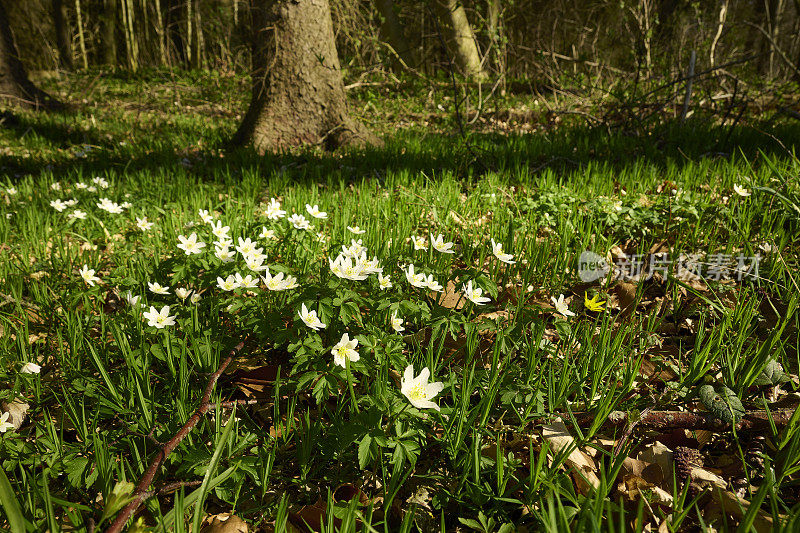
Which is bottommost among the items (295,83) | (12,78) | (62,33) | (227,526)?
(227,526)

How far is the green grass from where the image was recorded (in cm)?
119

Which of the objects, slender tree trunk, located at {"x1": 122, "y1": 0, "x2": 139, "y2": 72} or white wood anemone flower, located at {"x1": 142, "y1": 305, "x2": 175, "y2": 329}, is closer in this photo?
white wood anemone flower, located at {"x1": 142, "y1": 305, "x2": 175, "y2": 329}

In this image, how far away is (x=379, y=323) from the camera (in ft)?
5.71

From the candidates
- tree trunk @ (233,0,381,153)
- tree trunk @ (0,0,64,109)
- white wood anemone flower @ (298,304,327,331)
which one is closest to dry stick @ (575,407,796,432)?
white wood anemone flower @ (298,304,327,331)

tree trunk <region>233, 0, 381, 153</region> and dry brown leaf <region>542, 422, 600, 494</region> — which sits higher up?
tree trunk <region>233, 0, 381, 153</region>

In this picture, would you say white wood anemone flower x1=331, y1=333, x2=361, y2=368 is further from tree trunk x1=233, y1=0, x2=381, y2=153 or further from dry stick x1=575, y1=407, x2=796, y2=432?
tree trunk x1=233, y1=0, x2=381, y2=153

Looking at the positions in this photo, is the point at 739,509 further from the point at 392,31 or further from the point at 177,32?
the point at 177,32

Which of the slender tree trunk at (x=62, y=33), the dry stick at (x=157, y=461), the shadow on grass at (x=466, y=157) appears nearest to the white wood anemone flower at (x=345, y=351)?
the dry stick at (x=157, y=461)

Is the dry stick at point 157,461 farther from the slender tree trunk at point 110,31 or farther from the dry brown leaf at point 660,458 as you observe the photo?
the slender tree trunk at point 110,31

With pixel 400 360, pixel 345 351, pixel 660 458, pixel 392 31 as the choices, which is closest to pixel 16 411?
pixel 345 351

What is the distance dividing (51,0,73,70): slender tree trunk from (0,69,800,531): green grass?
50.8 ft

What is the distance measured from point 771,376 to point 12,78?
10.1 metres

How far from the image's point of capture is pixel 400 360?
142 centimetres

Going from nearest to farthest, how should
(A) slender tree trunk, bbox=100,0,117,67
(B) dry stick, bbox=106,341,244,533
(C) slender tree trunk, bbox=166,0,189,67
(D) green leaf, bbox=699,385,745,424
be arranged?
(B) dry stick, bbox=106,341,244,533
(D) green leaf, bbox=699,385,745,424
(C) slender tree trunk, bbox=166,0,189,67
(A) slender tree trunk, bbox=100,0,117,67
